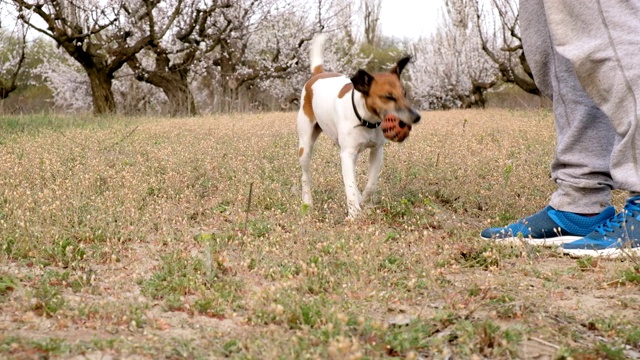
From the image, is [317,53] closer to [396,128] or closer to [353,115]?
[353,115]

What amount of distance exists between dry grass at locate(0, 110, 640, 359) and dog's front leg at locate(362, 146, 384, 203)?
0.16 meters

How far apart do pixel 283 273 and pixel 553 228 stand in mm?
1290

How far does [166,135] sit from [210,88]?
15.3 metres

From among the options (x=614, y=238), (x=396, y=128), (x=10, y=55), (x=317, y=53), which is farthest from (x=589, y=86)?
(x=10, y=55)

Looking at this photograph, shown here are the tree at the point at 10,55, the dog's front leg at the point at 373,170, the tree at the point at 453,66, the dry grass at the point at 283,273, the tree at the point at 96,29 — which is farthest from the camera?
the tree at the point at 453,66

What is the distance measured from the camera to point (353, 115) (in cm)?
421

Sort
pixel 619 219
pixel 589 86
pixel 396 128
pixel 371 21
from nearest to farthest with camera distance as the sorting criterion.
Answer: pixel 589 86 → pixel 619 219 → pixel 396 128 → pixel 371 21

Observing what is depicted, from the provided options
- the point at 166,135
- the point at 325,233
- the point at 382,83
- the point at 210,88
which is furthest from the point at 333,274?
the point at 210,88

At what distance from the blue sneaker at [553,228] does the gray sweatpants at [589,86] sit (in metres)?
0.04

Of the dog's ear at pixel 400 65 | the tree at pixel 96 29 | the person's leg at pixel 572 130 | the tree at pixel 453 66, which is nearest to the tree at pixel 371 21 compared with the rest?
the tree at pixel 453 66

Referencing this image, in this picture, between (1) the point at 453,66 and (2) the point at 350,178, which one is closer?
(2) the point at 350,178

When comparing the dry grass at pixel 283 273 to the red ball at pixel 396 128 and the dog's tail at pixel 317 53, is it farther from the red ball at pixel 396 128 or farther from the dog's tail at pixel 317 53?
the dog's tail at pixel 317 53

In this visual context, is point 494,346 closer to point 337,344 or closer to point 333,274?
point 337,344

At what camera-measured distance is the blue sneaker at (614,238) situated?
2871mm
